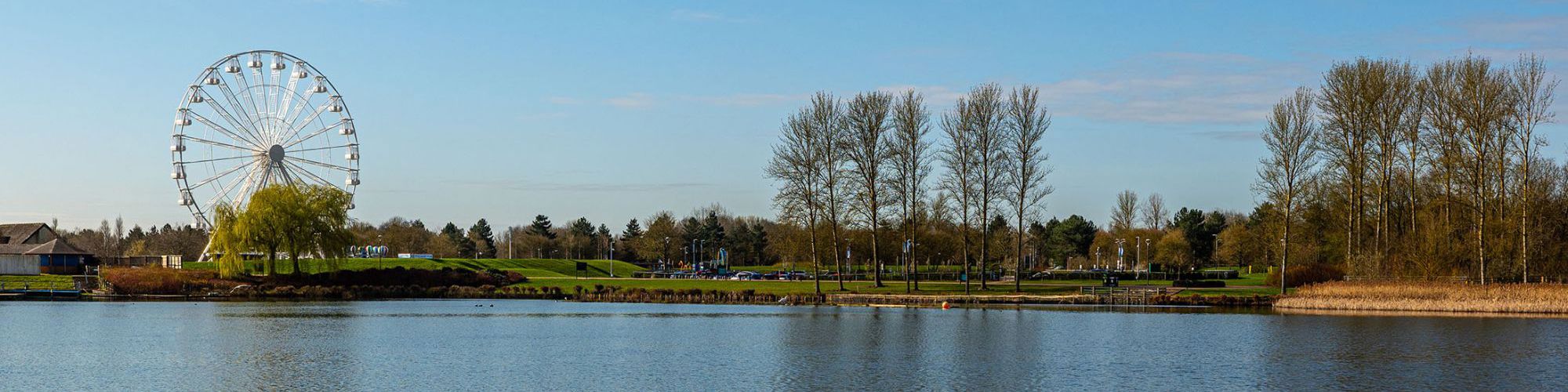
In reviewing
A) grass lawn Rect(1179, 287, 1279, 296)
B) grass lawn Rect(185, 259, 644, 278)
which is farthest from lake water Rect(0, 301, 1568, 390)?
grass lawn Rect(185, 259, 644, 278)

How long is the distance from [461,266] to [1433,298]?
65967mm

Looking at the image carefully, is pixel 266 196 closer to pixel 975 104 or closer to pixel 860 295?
→ pixel 860 295

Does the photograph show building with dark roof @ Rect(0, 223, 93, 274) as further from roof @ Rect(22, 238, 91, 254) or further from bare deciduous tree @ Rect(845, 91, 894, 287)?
bare deciduous tree @ Rect(845, 91, 894, 287)

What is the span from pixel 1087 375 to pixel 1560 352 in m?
14.3

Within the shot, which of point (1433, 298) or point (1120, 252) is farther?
point (1120, 252)

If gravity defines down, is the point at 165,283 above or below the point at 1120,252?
below

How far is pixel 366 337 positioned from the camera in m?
44.4

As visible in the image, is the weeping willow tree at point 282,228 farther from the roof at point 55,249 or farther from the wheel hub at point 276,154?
the roof at point 55,249

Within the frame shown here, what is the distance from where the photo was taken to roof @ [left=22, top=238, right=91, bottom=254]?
296 feet

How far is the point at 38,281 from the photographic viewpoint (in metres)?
82.2

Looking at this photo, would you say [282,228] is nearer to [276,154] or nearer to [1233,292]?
[276,154]

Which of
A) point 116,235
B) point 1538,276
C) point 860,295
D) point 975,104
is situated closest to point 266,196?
point 860,295

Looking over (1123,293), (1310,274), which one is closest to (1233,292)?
(1123,293)

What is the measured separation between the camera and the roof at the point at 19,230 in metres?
95.8
